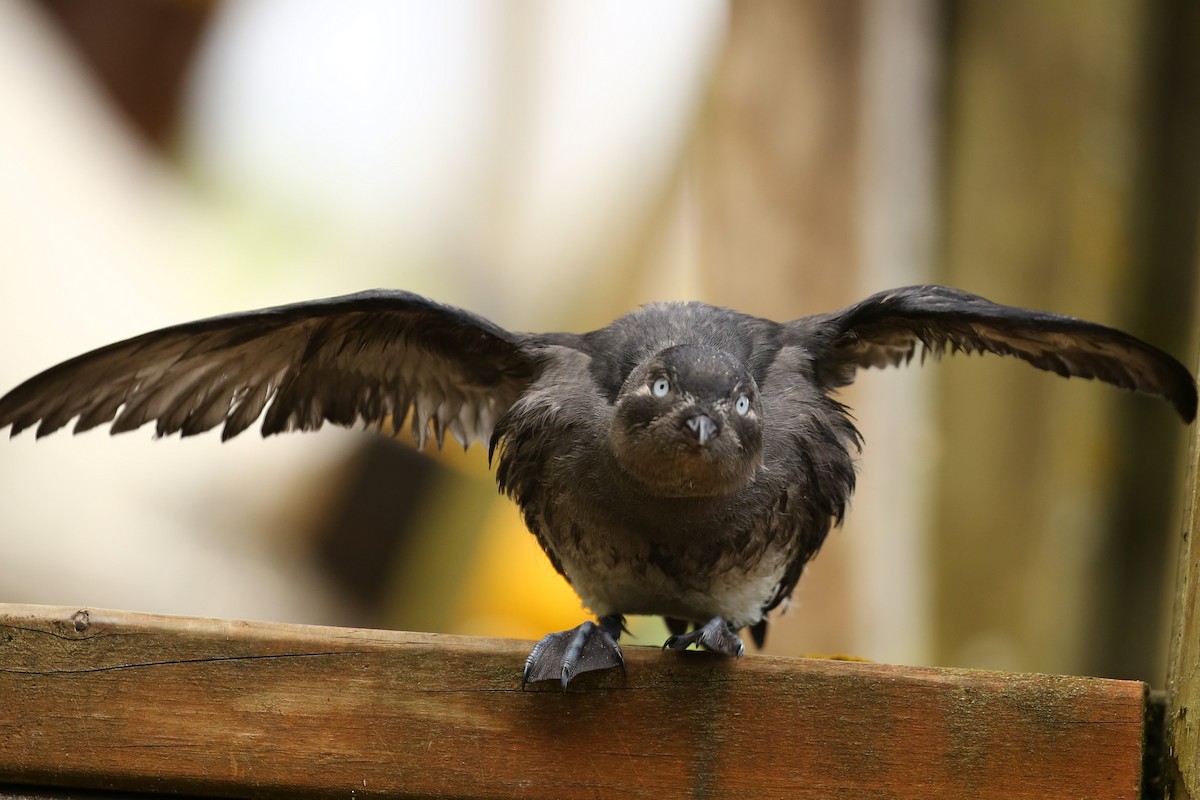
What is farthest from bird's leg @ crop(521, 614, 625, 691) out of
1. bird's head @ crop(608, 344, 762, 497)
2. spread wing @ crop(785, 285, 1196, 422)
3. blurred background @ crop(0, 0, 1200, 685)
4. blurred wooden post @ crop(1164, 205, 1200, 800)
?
blurred background @ crop(0, 0, 1200, 685)

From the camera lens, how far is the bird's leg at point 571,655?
2.29m

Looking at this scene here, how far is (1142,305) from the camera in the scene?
4.77 meters

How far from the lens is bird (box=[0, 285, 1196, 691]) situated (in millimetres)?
2600

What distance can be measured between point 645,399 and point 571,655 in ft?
2.02

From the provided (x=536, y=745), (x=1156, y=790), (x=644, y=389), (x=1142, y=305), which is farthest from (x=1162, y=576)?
(x=536, y=745)

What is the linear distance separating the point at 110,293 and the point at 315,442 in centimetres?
114

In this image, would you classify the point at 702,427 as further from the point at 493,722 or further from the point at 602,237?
the point at 602,237

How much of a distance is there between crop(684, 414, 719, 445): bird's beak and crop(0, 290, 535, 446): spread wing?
649mm

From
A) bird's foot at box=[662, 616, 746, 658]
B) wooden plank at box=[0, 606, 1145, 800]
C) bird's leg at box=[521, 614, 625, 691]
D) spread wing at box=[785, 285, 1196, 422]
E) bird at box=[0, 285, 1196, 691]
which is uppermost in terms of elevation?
spread wing at box=[785, 285, 1196, 422]

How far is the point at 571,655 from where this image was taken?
232cm

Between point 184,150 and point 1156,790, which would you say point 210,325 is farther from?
point 184,150

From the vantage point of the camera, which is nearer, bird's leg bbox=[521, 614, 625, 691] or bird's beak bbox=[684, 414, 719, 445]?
bird's leg bbox=[521, 614, 625, 691]

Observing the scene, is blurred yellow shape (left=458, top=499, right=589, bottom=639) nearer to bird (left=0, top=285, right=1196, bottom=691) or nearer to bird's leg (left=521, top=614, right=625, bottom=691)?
bird (left=0, top=285, right=1196, bottom=691)

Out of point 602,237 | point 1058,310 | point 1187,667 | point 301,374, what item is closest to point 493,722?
point 301,374
